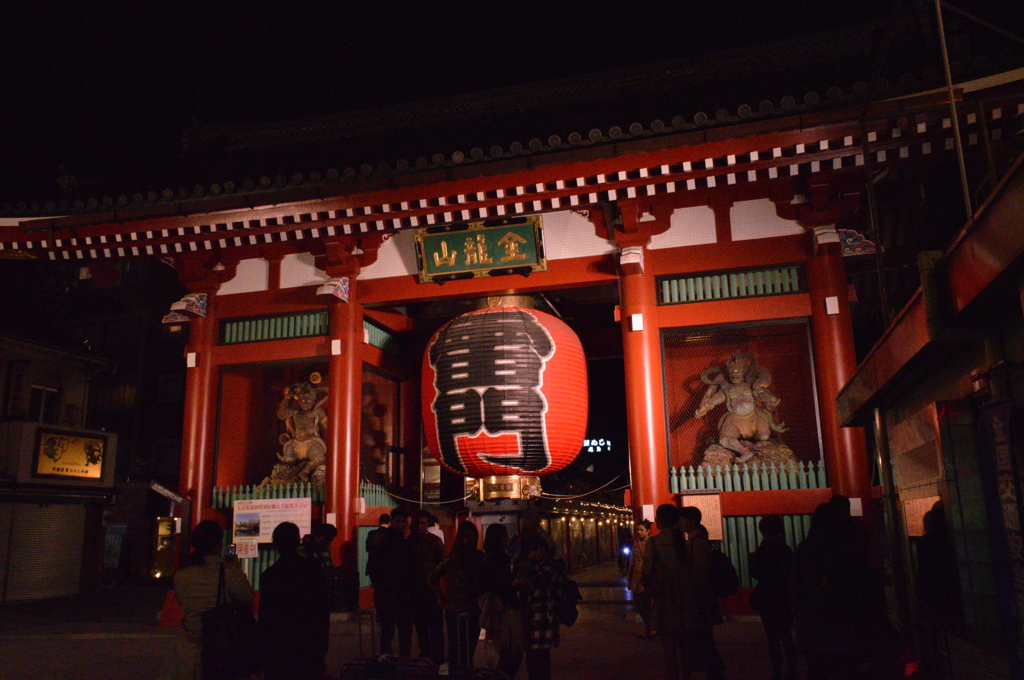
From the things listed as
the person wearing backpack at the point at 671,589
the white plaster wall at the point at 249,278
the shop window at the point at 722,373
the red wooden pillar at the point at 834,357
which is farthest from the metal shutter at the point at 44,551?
the red wooden pillar at the point at 834,357

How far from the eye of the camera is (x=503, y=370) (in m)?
9.52

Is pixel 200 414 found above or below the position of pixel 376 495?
above

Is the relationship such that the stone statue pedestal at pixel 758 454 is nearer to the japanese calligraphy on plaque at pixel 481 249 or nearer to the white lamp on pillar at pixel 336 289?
the japanese calligraphy on plaque at pixel 481 249

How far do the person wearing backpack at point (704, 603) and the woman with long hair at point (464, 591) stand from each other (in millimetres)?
1642

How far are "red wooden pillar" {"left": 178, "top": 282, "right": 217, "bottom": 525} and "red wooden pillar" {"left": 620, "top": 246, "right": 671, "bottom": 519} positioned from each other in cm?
655

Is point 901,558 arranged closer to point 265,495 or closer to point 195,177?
point 265,495

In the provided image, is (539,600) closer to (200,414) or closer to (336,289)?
(336,289)

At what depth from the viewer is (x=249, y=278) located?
1225cm

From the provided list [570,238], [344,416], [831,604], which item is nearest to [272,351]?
[344,416]

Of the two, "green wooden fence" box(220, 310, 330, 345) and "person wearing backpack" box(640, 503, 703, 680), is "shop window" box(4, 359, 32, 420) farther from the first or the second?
"person wearing backpack" box(640, 503, 703, 680)

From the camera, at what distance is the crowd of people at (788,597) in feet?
14.0

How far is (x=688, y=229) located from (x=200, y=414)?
799cm

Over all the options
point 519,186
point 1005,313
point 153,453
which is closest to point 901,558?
point 1005,313

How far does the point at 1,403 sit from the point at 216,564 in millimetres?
17683
